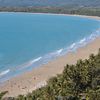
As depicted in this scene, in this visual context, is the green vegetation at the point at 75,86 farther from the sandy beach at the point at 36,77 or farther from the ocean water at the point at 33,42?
the ocean water at the point at 33,42

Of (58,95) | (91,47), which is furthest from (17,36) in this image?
(58,95)

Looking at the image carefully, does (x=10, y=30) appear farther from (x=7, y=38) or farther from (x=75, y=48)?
(x=75, y=48)

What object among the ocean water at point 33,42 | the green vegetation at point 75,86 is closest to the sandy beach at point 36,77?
the ocean water at point 33,42

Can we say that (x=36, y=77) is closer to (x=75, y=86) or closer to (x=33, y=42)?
(x=75, y=86)

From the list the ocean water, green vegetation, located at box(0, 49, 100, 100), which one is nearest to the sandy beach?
the ocean water

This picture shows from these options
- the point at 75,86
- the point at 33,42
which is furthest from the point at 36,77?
the point at 33,42
